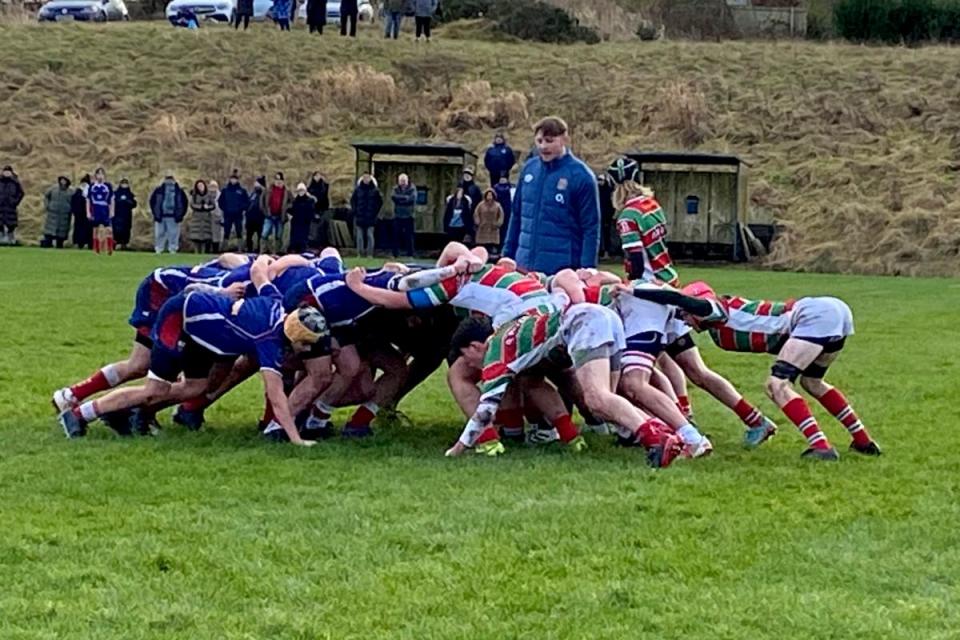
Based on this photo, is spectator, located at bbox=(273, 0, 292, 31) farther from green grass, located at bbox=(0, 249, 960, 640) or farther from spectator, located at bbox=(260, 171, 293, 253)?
green grass, located at bbox=(0, 249, 960, 640)

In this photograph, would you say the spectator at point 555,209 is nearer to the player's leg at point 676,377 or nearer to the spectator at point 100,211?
the player's leg at point 676,377

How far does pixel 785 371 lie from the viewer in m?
10.3

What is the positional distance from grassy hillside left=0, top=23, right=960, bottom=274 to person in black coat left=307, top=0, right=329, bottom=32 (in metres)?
0.83

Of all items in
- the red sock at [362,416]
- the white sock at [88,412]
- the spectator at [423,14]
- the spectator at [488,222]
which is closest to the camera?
the white sock at [88,412]

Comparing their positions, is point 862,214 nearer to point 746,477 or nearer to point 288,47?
point 288,47

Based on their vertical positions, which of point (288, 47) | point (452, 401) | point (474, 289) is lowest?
point (452, 401)

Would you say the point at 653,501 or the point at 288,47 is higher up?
the point at 288,47

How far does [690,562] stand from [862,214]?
1192 inches

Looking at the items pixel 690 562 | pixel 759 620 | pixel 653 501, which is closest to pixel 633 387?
pixel 653 501

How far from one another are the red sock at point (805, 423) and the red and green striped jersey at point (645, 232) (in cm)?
128

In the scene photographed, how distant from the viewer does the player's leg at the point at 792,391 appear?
1025 centimetres

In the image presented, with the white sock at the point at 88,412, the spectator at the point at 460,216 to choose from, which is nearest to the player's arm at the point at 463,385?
the white sock at the point at 88,412

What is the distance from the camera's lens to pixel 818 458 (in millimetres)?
10203

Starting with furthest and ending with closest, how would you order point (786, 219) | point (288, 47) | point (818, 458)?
point (288, 47), point (786, 219), point (818, 458)
